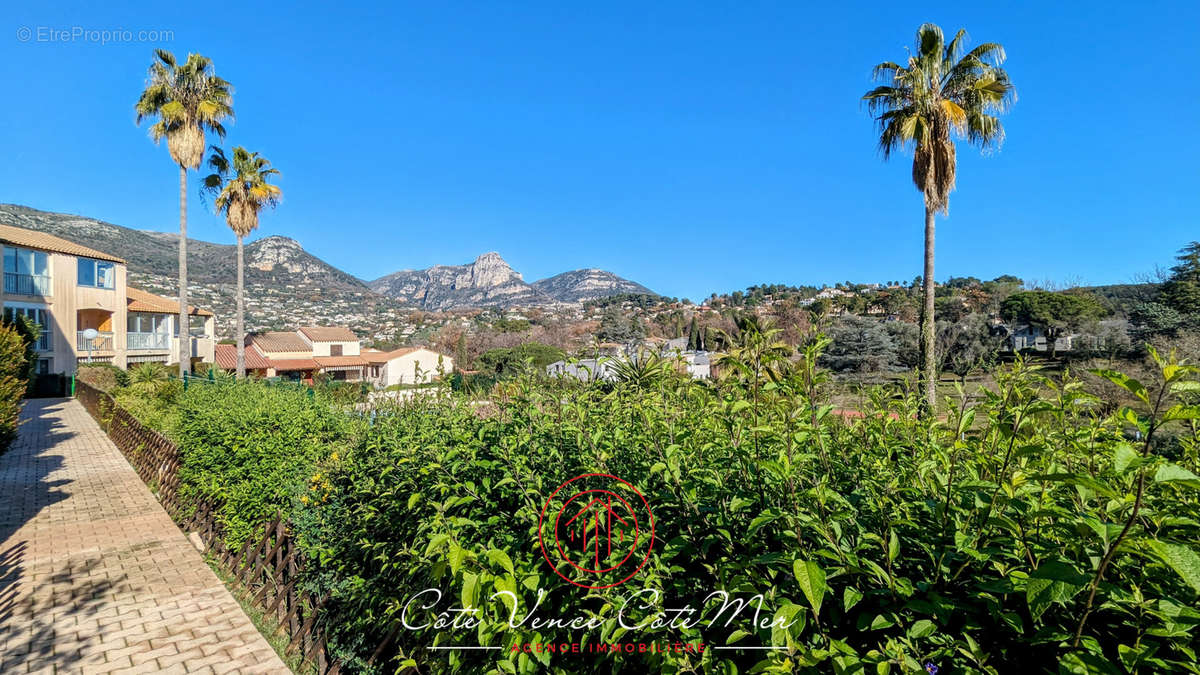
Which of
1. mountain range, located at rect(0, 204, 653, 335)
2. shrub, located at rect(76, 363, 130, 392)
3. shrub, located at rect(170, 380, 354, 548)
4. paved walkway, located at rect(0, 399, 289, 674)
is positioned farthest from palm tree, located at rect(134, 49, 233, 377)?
mountain range, located at rect(0, 204, 653, 335)

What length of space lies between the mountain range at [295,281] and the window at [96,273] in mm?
35585

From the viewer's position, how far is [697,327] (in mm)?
61906

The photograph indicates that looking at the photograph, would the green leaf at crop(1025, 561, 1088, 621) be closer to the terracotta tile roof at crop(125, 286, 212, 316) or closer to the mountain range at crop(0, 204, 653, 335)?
the terracotta tile roof at crop(125, 286, 212, 316)

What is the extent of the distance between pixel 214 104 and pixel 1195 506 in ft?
87.6

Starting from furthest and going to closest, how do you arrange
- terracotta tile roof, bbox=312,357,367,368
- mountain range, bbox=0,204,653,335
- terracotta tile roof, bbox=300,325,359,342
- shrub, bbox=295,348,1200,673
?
mountain range, bbox=0,204,653,335 → terracotta tile roof, bbox=300,325,359,342 → terracotta tile roof, bbox=312,357,367,368 → shrub, bbox=295,348,1200,673

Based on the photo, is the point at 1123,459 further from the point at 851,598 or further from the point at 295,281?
the point at 295,281

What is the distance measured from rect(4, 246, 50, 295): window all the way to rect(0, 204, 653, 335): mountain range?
38.1 metres

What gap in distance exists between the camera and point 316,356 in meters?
41.5

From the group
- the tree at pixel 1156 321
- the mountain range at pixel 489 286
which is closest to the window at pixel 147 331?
the tree at pixel 1156 321

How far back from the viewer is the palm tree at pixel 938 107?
43.5ft

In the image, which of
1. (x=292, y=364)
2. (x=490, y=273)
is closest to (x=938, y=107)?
(x=292, y=364)

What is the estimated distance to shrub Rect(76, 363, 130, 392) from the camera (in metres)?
20.2

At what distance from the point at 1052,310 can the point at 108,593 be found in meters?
38.2

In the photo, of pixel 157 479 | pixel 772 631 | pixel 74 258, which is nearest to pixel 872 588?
pixel 772 631
